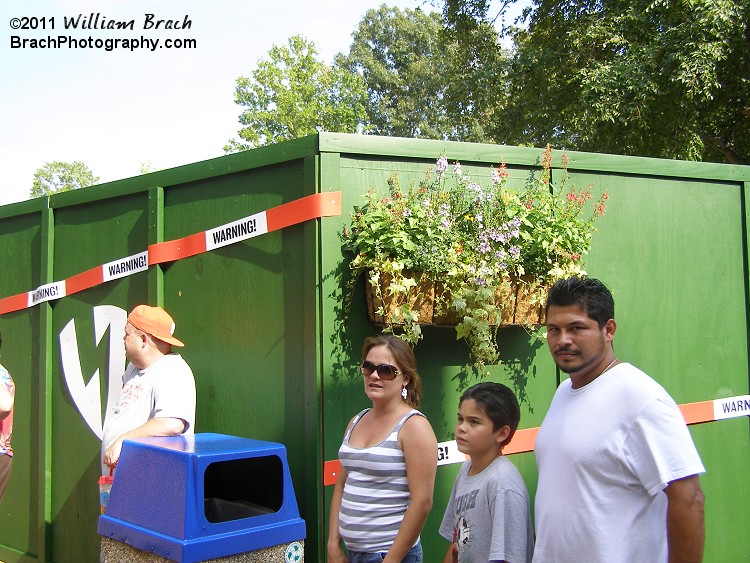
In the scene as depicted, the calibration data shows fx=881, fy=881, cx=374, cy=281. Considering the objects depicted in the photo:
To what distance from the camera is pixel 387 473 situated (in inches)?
138

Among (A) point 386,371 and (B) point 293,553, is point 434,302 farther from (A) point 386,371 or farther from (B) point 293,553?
(B) point 293,553

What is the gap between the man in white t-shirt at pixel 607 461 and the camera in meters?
2.52

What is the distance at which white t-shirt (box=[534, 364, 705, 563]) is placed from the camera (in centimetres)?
255

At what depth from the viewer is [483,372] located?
4.52 meters

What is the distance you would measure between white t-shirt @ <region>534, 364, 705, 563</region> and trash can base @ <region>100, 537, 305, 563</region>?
140cm

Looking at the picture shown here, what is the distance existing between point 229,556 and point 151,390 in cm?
141

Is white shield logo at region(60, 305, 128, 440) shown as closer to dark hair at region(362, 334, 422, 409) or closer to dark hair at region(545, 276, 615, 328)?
dark hair at region(362, 334, 422, 409)

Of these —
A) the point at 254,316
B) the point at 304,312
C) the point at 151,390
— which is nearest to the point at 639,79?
the point at 254,316

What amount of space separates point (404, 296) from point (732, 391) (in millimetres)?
2811

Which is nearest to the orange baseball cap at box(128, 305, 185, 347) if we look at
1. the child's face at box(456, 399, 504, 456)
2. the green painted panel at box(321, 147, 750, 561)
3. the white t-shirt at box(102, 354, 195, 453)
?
the white t-shirt at box(102, 354, 195, 453)

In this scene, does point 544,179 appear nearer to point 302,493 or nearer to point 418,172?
point 418,172

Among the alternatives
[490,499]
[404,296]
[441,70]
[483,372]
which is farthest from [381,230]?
[441,70]


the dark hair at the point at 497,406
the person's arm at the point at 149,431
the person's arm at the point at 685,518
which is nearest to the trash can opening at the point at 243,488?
the person's arm at the point at 149,431

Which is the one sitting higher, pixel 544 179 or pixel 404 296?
pixel 544 179
